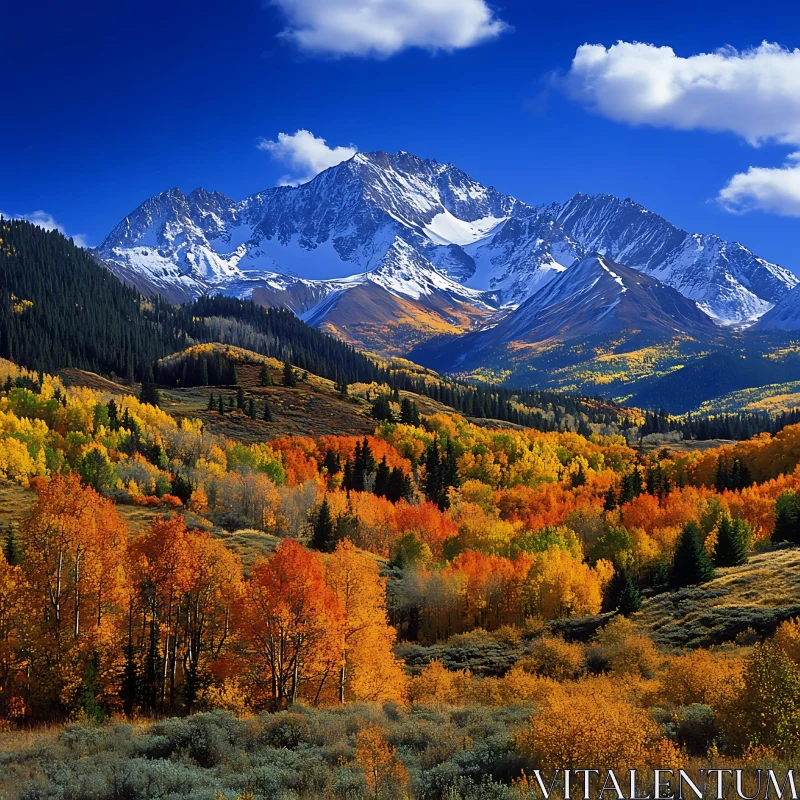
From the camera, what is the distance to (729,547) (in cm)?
8669

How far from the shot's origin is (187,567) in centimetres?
4750

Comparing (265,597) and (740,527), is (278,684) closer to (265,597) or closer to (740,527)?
(265,597)

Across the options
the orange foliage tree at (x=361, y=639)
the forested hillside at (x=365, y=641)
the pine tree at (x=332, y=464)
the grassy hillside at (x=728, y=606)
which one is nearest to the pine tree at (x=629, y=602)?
the forested hillside at (x=365, y=641)

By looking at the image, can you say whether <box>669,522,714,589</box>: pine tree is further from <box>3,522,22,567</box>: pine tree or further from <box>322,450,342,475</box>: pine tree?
<box>322,450,342,475</box>: pine tree

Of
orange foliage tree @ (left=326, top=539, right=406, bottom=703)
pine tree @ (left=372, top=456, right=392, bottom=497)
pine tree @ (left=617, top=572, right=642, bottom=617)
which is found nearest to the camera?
orange foliage tree @ (left=326, top=539, right=406, bottom=703)

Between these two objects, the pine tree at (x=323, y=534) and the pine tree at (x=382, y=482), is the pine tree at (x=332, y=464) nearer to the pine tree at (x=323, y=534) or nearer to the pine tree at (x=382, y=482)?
the pine tree at (x=382, y=482)

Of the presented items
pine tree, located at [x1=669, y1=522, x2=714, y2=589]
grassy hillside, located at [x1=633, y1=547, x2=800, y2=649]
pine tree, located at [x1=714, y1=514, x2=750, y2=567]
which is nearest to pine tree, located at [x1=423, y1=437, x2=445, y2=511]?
pine tree, located at [x1=714, y1=514, x2=750, y2=567]

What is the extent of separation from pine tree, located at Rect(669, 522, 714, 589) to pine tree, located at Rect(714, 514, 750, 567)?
6.22 metres

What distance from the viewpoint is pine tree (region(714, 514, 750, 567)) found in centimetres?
8612

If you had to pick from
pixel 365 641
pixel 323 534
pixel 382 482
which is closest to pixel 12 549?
pixel 365 641

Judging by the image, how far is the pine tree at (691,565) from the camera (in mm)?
79125

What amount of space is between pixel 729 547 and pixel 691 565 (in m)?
10.3

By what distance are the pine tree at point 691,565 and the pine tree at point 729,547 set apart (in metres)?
6.22

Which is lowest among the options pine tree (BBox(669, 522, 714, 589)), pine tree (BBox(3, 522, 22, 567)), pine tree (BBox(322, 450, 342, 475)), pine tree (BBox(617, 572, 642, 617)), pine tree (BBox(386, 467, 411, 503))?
pine tree (BBox(617, 572, 642, 617))
